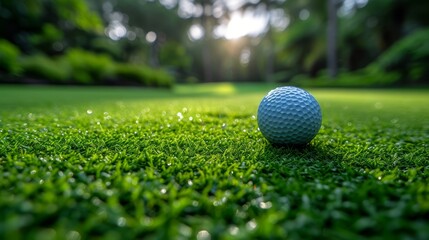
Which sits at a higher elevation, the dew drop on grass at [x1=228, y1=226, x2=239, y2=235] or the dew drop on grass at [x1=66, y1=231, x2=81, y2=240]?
the dew drop on grass at [x1=66, y1=231, x2=81, y2=240]

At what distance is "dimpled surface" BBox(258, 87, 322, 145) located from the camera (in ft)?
5.30

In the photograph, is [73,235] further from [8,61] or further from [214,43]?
[214,43]

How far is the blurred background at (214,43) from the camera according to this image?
10305 mm

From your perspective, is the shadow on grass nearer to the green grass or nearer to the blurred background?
the green grass

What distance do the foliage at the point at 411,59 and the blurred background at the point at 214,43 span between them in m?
0.04

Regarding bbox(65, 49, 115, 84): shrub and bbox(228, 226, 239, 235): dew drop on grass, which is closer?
bbox(228, 226, 239, 235): dew drop on grass

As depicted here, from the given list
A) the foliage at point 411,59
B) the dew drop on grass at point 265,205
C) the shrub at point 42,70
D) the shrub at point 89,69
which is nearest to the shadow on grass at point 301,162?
the dew drop on grass at point 265,205

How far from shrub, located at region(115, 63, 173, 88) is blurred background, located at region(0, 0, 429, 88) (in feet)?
0.15

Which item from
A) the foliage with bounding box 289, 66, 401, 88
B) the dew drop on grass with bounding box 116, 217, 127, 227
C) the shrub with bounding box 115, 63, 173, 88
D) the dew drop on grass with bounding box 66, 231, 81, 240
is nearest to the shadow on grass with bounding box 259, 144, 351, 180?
the dew drop on grass with bounding box 116, 217, 127, 227

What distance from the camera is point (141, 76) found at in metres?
12.6

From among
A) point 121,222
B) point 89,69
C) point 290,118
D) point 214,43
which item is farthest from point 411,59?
point 214,43

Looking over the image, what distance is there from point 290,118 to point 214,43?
39611mm

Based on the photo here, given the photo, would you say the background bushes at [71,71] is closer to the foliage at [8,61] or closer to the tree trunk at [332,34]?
the foliage at [8,61]

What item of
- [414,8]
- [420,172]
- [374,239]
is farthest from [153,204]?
[414,8]
